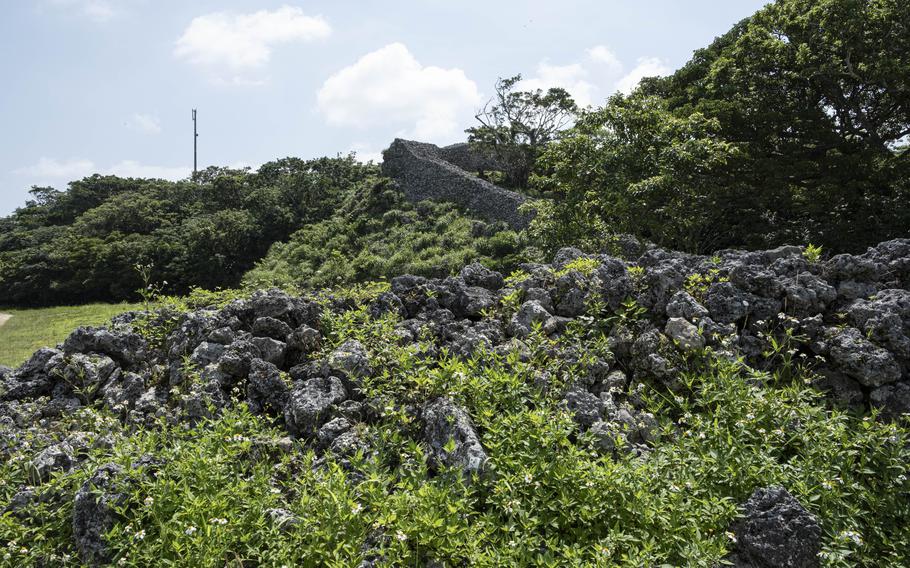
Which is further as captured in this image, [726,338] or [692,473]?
[726,338]

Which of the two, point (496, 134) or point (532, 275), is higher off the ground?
point (496, 134)

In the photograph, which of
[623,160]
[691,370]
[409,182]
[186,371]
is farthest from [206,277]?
[691,370]

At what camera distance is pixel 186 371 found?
4859mm

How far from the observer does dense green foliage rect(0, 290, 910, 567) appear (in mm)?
2975

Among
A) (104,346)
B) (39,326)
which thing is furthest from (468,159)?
(104,346)

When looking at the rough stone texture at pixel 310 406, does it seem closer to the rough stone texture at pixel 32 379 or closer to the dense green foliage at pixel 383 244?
the rough stone texture at pixel 32 379

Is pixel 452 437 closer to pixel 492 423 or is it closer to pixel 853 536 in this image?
pixel 492 423

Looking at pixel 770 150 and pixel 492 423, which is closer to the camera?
pixel 492 423

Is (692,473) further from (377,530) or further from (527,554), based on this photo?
(377,530)

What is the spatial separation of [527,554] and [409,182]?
2946 centimetres

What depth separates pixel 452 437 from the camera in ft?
12.0

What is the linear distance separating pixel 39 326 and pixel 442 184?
19962 mm

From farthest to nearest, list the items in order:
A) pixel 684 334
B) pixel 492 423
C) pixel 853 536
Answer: pixel 684 334 < pixel 492 423 < pixel 853 536

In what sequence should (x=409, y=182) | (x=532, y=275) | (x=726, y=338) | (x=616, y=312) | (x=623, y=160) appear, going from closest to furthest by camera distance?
(x=726, y=338) < (x=616, y=312) < (x=532, y=275) < (x=623, y=160) < (x=409, y=182)
